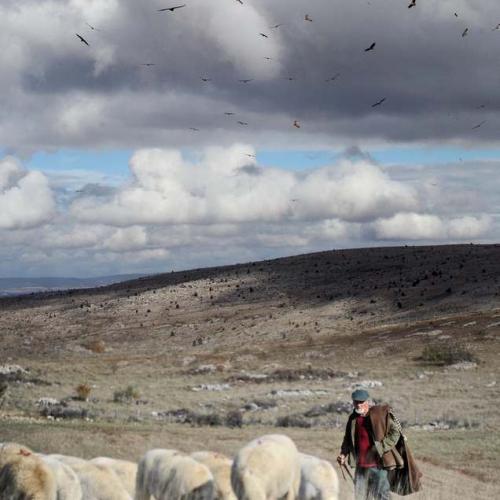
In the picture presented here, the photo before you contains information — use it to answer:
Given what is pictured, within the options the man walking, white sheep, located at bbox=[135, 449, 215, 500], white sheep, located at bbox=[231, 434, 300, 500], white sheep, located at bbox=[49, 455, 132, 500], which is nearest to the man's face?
the man walking

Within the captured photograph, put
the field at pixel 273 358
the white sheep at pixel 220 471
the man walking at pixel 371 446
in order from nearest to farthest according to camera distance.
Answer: the man walking at pixel 371 446, the white sheep at pixel 220 471, the field at pixel 273 358

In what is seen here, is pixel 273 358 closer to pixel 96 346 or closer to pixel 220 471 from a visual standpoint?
pixel 96 346

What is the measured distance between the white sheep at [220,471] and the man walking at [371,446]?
1788mm

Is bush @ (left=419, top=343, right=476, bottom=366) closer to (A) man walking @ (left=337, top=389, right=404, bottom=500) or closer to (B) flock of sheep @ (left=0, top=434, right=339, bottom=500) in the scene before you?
(B) flock of sheep @ (left=0, top=434, right=339, bottom=500)

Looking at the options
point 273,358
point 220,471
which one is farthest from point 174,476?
A: point 273,358

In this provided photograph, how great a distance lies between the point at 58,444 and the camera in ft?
65.6

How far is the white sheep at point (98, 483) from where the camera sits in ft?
42.4

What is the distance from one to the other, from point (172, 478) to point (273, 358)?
3961cm

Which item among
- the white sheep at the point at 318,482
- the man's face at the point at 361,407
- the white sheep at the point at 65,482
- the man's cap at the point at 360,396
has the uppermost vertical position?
the man's cap at the point at 360,396

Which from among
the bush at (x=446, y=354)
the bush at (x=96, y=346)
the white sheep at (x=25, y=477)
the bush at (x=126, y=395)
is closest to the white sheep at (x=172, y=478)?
the white sheep at (x=25, y=477)

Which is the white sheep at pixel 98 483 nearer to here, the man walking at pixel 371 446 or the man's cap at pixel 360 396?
the man walking at pixel 371 446

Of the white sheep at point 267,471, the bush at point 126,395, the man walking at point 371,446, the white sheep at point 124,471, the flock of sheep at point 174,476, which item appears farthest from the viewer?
the bush at point 126,395

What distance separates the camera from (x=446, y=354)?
44906 millimetres

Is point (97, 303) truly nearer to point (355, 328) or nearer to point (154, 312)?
point (154, 312)
